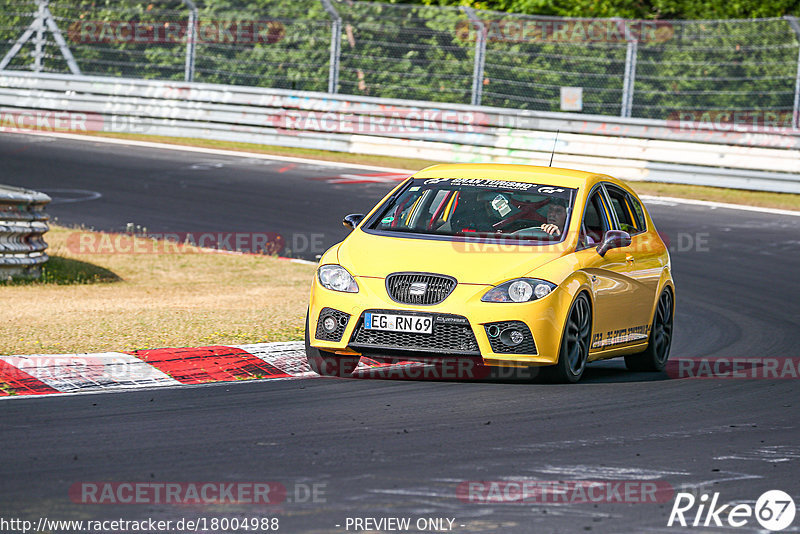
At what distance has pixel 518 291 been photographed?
8805 mm

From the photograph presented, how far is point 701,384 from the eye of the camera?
956 centimetres

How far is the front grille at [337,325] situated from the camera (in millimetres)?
8938

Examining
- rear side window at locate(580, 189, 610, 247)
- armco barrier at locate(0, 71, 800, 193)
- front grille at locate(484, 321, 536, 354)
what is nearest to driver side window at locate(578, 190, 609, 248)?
rear side window at locate(580, 189, 610, 247)

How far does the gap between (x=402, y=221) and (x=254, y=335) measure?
1.63 meters

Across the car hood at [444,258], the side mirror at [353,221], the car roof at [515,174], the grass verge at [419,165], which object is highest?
the car roof at [515,174]

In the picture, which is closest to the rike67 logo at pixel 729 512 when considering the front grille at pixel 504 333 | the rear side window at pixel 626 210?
the front grille at pixel 504 333

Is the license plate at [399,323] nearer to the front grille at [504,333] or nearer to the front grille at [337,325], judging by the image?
the front grille at [337,325]

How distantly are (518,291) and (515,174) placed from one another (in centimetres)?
159

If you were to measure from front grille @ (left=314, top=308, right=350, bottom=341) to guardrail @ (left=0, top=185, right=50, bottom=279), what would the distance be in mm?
5254

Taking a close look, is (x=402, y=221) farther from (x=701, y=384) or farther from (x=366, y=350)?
(x=701, y=384)

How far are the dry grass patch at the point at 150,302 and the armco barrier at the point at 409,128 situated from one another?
28.7ft

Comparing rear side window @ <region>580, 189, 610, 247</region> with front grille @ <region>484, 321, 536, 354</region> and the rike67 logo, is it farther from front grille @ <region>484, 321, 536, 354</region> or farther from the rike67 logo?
the rike67 logo

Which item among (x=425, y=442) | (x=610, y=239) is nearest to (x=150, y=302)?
(x=610, y=239)

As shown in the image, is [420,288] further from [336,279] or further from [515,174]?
[515,174]
